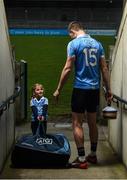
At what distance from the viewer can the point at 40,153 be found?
7359mm

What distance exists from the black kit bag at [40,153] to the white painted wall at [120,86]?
2.74ft

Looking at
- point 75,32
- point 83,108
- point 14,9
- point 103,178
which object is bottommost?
point 103,178

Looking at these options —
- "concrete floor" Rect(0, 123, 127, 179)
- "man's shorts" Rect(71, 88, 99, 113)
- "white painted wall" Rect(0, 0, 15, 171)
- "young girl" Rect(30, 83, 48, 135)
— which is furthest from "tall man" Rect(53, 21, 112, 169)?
"young girl" Rect(30, 83, 48, 135)

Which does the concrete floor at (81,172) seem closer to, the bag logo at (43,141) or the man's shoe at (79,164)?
the man's shoe at (79,164)

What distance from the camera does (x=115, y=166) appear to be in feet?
25.3

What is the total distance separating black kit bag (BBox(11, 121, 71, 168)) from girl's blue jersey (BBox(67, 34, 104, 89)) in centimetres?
84

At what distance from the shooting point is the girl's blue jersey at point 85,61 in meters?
7.54

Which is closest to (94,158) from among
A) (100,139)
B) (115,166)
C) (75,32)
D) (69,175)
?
(115,166)

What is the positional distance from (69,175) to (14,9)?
2743 inches

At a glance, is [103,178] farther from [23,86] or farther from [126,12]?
[23,86]

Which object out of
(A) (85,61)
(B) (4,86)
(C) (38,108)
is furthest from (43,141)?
(C) (38,108)

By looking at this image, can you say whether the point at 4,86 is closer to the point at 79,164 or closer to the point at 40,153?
the point at 40,153

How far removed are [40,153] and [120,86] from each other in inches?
64.7

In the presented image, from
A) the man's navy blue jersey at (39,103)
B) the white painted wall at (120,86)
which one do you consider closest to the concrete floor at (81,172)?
the white painted wall at (120,86)
